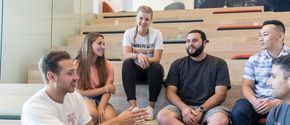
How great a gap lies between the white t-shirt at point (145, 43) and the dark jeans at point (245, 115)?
91 centimetres

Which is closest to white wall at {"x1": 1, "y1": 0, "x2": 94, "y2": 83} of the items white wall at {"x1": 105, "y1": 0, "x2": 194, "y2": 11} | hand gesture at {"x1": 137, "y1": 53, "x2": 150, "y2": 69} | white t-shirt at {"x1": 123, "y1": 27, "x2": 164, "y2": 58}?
white t-shirt at {"x1": 123, "y1": 27, "x2": 164, "y2": 58}

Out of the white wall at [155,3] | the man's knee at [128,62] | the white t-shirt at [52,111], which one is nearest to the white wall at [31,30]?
the man's knee at [128,62]

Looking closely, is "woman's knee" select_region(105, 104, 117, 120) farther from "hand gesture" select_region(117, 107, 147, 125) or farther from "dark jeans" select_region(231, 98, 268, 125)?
"dark jeans" select_region(231, 98, 268, 125)

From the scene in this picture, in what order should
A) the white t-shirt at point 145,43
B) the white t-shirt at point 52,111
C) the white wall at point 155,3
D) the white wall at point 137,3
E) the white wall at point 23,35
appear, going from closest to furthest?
1. the white t-shirt at point 52,111
2. the white t-shirt at point 145,43
3. the white wall at point 23,35
4. the white wall at point 137,3
5. the white wall at point 155,3

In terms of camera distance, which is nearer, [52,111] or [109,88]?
[52,111]

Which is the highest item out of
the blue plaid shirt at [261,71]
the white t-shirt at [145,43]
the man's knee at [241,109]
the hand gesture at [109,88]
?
the white t-shirt at [145,43]

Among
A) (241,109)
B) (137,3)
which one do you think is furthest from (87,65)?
(137,3)

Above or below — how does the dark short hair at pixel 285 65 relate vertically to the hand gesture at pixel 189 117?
above

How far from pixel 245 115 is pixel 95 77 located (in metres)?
1.18

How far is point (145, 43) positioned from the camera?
330cm

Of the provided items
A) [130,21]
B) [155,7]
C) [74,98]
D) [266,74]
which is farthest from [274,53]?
[155,7]

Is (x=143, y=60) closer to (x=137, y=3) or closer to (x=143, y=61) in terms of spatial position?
(x=143, y=61)

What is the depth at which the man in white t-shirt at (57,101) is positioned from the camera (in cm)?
193

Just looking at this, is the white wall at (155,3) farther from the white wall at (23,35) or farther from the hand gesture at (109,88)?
the hand gesture at (109,88)
